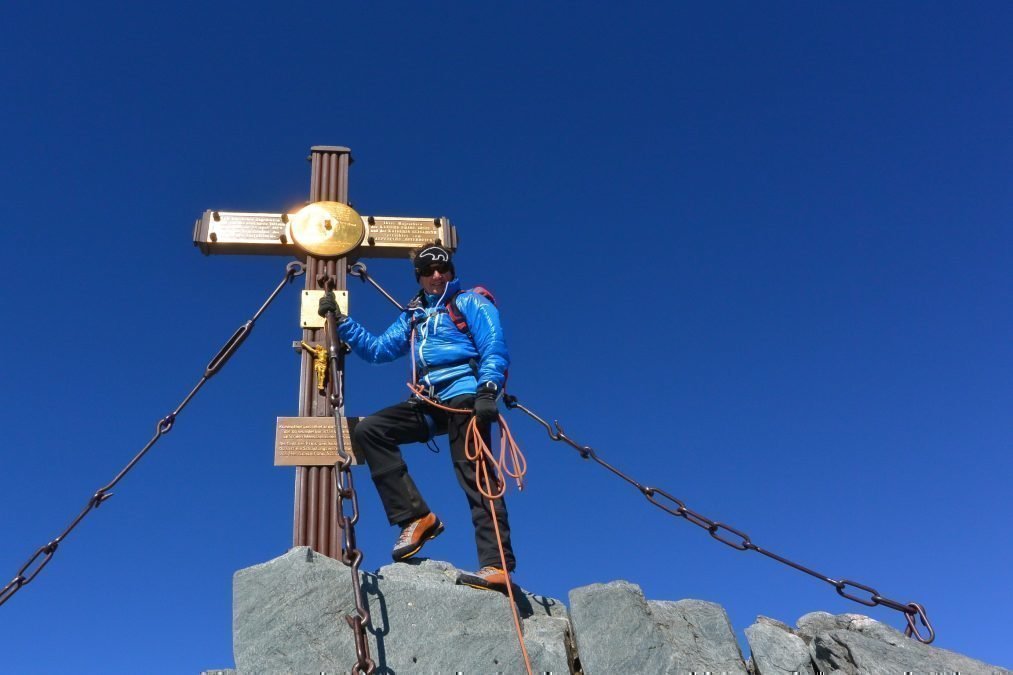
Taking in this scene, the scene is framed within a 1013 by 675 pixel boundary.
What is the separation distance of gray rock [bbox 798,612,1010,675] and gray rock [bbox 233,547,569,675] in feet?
4.77

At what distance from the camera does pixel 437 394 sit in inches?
241

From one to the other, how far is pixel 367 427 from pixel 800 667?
9.72 ft

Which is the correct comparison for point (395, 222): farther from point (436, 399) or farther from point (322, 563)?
point (322, 563)

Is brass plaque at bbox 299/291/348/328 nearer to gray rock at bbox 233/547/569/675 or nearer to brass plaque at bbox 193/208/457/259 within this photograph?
brass plaque at bbox 193/208/457/259

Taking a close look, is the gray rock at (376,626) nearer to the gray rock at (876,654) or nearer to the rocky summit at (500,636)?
the rocky summit at (500,636)

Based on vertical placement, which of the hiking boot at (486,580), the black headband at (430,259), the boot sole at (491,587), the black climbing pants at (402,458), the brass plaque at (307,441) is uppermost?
the black headband at (430,259)

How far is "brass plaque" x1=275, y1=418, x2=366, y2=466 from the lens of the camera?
6523 mm

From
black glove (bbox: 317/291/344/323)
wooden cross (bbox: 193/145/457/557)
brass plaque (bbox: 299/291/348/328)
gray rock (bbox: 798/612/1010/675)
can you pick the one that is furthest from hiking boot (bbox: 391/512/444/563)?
gray rock (bbox: 798/612/1010/675)

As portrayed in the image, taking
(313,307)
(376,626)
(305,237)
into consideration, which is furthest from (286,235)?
(376,626)

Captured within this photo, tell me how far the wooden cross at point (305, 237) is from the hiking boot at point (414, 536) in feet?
3.86

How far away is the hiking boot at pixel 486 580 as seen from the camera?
17.2ft

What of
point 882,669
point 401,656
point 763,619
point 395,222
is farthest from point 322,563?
point 395,222

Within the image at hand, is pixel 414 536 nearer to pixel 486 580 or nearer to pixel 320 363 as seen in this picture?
pixel 486 580

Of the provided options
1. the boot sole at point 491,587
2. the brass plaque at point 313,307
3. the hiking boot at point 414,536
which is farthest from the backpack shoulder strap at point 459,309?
the boot sole at point 491,587
